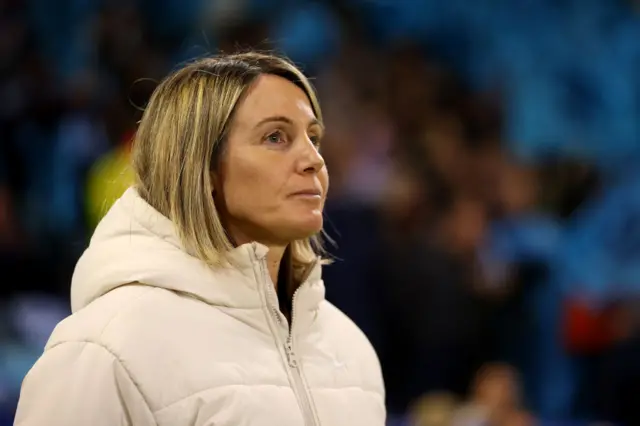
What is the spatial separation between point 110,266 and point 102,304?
0.06 m

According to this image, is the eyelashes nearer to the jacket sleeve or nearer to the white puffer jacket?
the white puffer jacket

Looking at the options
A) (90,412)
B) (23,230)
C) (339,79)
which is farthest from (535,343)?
(90,412)

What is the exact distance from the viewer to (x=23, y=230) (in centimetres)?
509

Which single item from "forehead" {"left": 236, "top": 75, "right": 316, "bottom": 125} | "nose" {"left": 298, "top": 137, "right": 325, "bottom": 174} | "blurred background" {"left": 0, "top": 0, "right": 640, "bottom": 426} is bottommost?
"blurred background" {"left": 0, "top": 0, "right": 640, "bottom": 426}

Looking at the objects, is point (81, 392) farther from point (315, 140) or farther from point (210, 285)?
point (315, 140)

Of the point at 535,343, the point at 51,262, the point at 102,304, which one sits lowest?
the point at 535,343

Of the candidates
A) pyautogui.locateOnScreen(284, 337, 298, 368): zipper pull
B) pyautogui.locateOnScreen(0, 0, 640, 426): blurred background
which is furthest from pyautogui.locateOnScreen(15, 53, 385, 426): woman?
pyautogui.locateOnScreen(0, 0, 640, 426): blurred background

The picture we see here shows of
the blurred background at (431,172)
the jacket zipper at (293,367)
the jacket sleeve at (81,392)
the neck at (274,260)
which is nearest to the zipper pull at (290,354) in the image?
the jacket zipper at (293,367)

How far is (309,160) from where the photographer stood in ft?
6.79

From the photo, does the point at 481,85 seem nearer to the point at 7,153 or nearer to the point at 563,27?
the point at 563,27

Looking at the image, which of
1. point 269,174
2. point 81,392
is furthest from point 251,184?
point 81,392

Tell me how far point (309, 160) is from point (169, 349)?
41 centimetres

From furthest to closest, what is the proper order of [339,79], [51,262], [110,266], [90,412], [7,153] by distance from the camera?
[339,79], [7,153], [51,262], [110,266], [90,412]

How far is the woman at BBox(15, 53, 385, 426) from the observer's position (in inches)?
72.9
